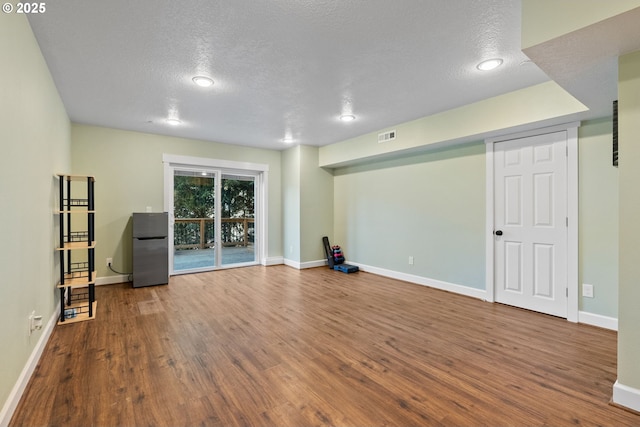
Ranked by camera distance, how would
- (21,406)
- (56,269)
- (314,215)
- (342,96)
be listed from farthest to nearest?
(314,215)
(342,96)
(56,269)
(21,406)

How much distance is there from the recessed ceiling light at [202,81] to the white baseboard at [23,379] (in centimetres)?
261

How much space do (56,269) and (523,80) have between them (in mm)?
5177

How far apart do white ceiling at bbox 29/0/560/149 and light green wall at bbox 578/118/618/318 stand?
0.86 metres

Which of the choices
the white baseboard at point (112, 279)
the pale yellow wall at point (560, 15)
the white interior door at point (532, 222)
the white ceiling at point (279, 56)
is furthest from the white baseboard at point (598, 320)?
the white baseboard at point (112, 279)

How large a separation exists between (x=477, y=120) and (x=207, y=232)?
4.85 m

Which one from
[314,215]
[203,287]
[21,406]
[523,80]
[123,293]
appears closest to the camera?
[21,406]

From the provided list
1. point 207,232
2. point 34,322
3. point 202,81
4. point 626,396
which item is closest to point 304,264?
point 207,232

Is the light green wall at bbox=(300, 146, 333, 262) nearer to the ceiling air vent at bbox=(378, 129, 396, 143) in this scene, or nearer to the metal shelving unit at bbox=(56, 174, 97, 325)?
the ceiling air vent at bbox=(378, 129, 396, 143)

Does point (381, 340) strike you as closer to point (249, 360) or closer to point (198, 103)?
point (249, 360)

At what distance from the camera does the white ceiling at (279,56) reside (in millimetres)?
1950

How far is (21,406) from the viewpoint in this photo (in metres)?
1.76

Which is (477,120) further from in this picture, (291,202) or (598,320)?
(291,202)

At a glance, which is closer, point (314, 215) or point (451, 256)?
point (451, 256)

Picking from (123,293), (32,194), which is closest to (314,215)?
(123,293)
